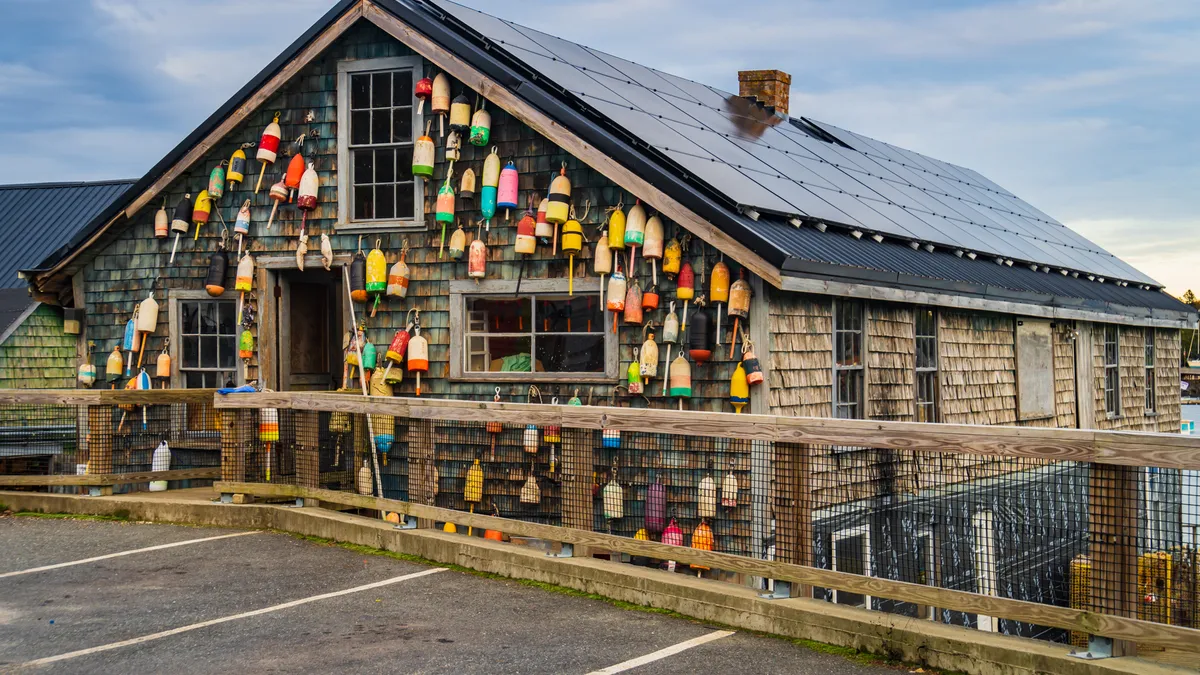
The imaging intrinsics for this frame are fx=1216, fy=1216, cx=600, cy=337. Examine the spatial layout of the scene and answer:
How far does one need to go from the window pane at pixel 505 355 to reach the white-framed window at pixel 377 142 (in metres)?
1.78

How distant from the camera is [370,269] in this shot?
47.2 feet

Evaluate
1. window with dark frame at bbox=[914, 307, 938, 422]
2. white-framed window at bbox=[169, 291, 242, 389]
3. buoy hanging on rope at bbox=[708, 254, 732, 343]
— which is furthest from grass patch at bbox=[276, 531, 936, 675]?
window with dark frame at bbox=[914, 307, 938, 422]

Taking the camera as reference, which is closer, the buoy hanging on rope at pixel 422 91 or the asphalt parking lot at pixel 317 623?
the asphalt parking lot at pixel 317 623

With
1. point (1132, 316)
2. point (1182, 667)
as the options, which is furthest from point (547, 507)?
point (1132, 316)

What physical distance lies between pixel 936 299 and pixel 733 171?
290 cm

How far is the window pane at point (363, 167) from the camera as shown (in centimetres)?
1489

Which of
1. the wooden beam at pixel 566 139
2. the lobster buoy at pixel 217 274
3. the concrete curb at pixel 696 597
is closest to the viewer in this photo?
the concrete curb at pixel 696 597

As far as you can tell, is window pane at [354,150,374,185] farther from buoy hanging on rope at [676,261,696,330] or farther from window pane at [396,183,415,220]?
buoy hanging on rope at [676,261,696,330]

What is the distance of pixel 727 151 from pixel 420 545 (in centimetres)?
741

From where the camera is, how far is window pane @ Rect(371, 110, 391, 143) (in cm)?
1480

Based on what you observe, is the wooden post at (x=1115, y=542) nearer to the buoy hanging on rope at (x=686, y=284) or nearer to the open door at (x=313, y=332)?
the buoy hanging on rope at (x=686, y=284)

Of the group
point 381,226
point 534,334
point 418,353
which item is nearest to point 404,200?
point 381,226

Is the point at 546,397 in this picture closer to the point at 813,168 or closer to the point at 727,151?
the point at 727,151

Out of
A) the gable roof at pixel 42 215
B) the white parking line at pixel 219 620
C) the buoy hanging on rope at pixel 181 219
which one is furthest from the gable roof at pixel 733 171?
the gable roof at pixel 42 215
